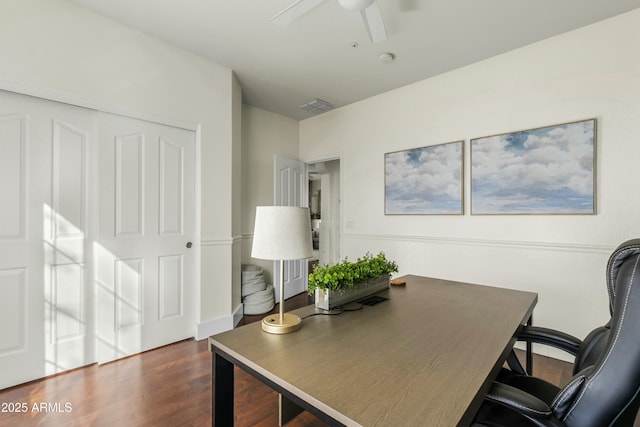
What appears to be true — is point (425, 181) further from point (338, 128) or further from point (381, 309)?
point (381, 309)

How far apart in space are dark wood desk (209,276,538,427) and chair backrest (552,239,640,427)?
0.20m

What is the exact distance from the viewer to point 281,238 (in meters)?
1.23

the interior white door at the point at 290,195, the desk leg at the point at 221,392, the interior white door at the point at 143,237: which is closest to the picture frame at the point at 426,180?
the interior white door at the point at 290,195

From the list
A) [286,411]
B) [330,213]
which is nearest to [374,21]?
[286,411]

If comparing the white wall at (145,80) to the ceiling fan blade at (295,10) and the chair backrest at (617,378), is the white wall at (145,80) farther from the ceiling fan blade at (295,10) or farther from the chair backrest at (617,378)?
the chair backrest at (617,378)

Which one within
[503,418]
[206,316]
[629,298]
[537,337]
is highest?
[629,298]

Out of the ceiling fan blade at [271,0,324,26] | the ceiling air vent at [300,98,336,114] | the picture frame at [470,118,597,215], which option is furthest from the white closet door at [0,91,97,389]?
the picture frame at [470,118,597,215]

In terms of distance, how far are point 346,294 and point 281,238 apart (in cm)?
58

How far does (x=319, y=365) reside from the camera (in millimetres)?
955

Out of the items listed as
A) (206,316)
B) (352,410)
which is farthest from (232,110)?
(352,410)

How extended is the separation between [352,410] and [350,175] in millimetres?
3484

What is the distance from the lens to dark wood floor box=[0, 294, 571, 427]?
1.71m

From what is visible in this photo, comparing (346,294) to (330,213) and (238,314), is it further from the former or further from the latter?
(330,213)

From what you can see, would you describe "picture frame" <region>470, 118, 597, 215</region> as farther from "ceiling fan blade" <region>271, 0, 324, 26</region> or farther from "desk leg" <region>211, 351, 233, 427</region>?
"desk leg" <region>211, 351, 233, 427</region>
